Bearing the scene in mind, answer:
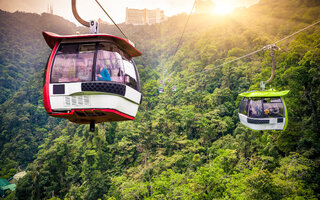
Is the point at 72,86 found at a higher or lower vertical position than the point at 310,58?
lower

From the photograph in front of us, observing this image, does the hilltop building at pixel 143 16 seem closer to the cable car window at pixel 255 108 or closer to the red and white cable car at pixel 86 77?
the cable car window at pixel 255 108

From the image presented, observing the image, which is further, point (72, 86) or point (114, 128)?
point (114, 128)

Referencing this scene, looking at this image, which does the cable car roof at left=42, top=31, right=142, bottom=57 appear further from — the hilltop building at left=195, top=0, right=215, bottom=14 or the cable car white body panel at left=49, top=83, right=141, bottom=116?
the hilltop building at left=195, top=0, right=215, bottom=14

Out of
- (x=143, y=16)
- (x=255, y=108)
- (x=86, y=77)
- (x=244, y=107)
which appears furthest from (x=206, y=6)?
(x=86, y=77)

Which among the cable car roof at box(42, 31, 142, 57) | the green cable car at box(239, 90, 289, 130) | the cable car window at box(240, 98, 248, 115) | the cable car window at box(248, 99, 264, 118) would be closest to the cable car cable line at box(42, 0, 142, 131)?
the cable car roof at box(42, 31, 142, 57)

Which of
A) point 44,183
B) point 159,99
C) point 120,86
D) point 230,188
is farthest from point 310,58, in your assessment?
point 44,183

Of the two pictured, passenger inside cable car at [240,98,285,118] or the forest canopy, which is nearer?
passenger inside cable car at [240,98,285,118]

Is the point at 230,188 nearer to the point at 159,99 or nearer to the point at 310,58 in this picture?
the point at 310,58

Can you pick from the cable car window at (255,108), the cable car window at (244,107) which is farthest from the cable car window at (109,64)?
the cable car window at (244,107)
